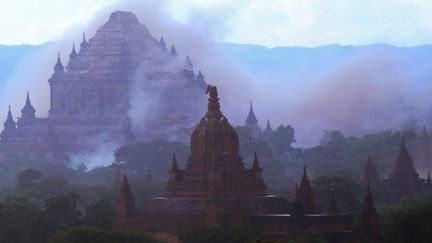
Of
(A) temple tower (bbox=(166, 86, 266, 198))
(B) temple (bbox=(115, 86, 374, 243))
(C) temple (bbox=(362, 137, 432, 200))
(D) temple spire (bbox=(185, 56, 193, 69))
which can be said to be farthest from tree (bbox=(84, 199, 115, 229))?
(D) temple spire (bbox=(185, 56, 193, 69))

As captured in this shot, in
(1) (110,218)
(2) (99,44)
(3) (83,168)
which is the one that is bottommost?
(1) (110,218)

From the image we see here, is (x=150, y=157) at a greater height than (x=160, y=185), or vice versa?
(x=150, y=157)

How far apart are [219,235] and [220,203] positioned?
5435 millimetres

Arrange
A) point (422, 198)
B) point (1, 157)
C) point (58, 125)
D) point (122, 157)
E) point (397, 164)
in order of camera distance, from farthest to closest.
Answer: point (58, 125) → point (1, 157) → point (122, 157) → point (397, 164) → point (422, 198)

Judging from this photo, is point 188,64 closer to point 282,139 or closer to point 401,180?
point 282,139

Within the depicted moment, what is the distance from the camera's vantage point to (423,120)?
180m

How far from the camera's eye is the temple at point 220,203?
8181 centimetres

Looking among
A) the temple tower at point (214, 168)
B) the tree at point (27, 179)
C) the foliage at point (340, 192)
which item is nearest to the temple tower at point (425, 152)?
the tree at point (27, 179)

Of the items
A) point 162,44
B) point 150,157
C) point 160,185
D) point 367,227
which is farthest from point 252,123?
point 367,227

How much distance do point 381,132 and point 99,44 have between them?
23159mm

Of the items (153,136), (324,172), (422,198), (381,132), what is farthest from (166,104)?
(422,198)

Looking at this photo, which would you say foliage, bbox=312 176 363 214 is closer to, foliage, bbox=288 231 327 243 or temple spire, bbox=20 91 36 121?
foliage, bbox=288 231 327 243

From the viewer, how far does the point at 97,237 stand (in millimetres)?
75625

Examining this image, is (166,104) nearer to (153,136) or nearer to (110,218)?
(153,136)
